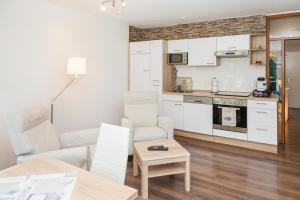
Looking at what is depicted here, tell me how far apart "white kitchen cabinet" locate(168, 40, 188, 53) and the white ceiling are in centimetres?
51

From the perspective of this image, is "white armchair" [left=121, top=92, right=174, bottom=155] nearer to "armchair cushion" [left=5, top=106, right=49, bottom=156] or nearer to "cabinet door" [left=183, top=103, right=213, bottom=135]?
"cabinet door" [left=183, top=103, right=213, bottom=135]

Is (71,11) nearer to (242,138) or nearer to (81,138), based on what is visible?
(81,138)

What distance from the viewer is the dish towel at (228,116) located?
4.39 meters

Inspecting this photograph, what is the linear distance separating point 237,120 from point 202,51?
164cm

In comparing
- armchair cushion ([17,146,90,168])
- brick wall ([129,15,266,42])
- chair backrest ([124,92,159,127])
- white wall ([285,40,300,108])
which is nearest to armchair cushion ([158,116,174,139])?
chair backrest ([124,92,159,127])

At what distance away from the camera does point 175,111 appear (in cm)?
514

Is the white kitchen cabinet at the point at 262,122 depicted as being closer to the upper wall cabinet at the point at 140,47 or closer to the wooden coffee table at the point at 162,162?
the wooden coffee table at the point at 162,162

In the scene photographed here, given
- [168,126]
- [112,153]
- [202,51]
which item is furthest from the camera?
[202,51]

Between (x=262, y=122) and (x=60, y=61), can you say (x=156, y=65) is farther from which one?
(x=262, y=122)

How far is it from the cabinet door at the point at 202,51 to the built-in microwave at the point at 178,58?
116mm

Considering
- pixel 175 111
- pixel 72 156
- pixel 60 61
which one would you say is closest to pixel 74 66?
pixel 60 61

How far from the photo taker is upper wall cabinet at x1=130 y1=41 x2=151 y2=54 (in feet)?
17.4

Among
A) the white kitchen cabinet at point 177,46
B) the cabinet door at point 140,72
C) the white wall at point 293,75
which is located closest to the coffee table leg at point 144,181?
the cabinet door at point 140,72

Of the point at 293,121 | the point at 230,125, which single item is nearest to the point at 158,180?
the point at 230,125
